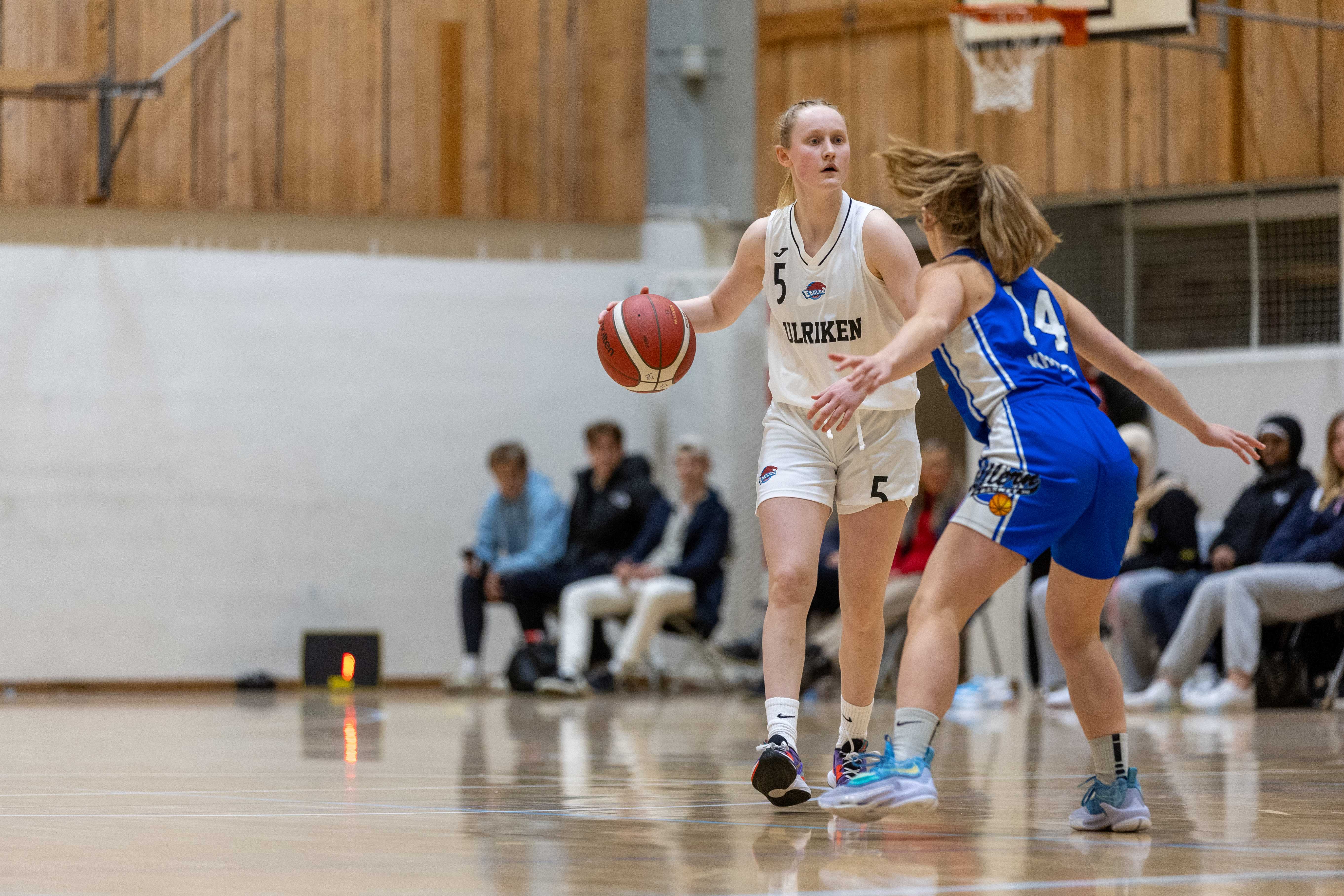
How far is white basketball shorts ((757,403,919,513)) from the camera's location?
4.30m

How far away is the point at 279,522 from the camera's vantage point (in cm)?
1180

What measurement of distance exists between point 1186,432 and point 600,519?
387cm

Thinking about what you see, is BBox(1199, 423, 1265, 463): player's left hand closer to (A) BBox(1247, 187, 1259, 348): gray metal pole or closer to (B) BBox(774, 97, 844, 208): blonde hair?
(B) BBox(774, 97, 844, 208): blonde hair

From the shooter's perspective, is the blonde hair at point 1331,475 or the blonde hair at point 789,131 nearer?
the blonde hair at point 789,131

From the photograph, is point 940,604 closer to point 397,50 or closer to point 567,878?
point 567,878

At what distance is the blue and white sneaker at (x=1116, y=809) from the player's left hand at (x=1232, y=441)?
81 cm

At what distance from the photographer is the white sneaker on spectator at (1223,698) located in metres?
8.82

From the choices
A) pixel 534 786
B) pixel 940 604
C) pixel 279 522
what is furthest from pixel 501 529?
pixel 940 604

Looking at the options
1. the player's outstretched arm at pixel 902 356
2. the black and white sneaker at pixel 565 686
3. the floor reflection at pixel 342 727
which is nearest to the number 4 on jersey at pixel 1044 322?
the player's outstretched arm at pixel 902 356

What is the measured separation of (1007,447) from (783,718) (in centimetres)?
93

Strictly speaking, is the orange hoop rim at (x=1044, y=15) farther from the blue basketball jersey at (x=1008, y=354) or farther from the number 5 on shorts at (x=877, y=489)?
the blue basketball jersey at (x=1008, y=354)

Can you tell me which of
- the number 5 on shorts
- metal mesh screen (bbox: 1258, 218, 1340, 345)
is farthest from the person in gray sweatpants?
the number 5 on shorts

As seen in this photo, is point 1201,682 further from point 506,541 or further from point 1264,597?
point 506,541

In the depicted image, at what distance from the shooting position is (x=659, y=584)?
1058cm
